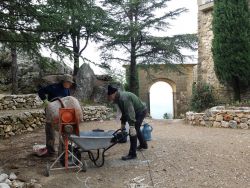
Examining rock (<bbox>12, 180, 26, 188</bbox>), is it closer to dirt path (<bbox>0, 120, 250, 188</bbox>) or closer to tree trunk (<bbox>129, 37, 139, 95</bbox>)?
dirt path (<bbox>0, 120, 250, 188</bbox>)

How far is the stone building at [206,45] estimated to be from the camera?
50.9 feet

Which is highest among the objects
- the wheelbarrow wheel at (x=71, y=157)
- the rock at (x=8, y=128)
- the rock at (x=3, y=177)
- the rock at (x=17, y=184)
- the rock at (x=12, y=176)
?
the rock at (x=8, y=128)

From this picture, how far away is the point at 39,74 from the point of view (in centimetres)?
1472

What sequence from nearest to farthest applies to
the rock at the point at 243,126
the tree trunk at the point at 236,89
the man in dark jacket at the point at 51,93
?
1. the man in dark jacket at the point at 51,93
2. the rock at the point at 243,126
3. the tree trunk at the point at 236,89

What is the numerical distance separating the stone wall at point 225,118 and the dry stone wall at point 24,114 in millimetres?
4096

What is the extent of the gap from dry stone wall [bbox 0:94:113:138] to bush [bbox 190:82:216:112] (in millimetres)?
3677

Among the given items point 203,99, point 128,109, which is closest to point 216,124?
point 203,99

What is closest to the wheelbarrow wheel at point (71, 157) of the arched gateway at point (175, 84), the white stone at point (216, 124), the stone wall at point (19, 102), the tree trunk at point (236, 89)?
the white stone at point (216, 124)

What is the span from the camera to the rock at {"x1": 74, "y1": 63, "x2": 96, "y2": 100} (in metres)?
15.4

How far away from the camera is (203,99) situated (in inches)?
587

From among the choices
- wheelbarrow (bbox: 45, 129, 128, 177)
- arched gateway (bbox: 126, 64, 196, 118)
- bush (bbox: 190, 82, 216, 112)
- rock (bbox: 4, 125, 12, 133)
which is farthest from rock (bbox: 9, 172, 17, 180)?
arched gateway (bbox: 126, 64, 196, 118)

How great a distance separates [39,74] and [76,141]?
10.1 m

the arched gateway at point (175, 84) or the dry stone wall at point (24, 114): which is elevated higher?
the arched gateway at point (175, 84)

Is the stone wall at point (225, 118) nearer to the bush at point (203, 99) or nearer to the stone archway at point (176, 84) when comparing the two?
the bush at point (203, 99)
